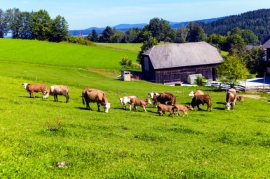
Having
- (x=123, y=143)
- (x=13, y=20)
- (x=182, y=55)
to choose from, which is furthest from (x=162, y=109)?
(x=13, y=20)

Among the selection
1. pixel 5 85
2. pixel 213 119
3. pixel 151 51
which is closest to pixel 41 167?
pixel 213 119

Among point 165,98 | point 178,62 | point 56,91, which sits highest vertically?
point 178,62

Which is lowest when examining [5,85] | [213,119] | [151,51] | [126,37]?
[213,119]

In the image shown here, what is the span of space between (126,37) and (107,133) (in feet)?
500

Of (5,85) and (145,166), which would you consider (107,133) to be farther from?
(5,85)

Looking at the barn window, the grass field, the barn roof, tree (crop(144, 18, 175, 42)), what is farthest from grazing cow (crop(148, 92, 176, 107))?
tree (crop(144, 18, 175, 42))

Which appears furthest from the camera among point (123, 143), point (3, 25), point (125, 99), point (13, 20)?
point (3, 25)

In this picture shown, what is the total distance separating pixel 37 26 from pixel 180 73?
81.1 metres

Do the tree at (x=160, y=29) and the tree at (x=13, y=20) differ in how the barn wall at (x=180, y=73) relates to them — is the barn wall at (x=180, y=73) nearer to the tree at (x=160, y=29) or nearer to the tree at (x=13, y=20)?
the tree at (x=160, y=29)

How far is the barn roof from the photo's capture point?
6106 cm

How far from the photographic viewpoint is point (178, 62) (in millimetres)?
61562

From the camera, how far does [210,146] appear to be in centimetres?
1622

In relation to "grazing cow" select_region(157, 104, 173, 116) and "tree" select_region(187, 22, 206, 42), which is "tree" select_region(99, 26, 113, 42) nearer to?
"tree" select_region(187, 22, 206, 42)

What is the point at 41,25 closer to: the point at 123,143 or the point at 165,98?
the point at 165,98
